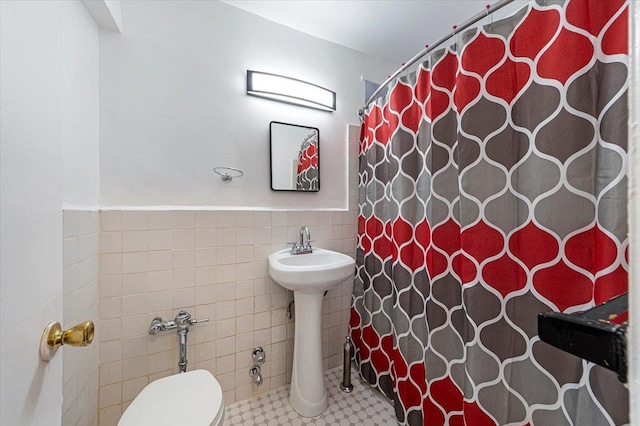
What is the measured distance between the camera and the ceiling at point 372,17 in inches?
56.8

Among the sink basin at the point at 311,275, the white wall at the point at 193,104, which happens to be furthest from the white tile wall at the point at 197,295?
the sink basin at the point at 311,275

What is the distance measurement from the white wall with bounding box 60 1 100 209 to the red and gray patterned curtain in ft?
3.42

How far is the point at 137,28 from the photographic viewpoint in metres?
1.27

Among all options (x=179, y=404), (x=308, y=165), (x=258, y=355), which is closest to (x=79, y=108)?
(x=308, y=165)

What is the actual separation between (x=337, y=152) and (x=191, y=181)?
99 centimetres

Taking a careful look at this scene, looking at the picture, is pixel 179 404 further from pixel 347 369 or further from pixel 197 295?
pixel 347 369

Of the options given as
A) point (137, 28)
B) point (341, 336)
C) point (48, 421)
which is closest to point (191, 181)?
point (137, 28)

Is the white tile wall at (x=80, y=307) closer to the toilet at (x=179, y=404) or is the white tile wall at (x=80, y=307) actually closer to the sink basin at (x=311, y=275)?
the toilet at (x=179, y=404)

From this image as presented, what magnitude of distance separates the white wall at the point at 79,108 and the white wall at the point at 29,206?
1.93ft

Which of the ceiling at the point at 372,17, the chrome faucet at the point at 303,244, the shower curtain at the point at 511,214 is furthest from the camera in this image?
the chrome faucet at the point at 303,244

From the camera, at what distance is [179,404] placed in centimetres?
95

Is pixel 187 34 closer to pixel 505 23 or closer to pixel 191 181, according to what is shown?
pixel 191 181

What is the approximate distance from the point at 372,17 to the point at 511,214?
143 centimetres

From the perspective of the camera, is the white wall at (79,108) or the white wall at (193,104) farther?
the white wall at (193,104)
